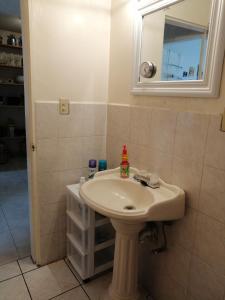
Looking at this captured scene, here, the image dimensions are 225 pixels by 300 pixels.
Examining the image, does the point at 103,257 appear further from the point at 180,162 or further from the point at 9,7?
the point at 9,7

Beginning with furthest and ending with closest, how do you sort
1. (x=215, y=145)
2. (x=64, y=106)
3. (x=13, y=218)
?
(x=13, y=218)
(x=64, y=106)
(x=215, y=145)

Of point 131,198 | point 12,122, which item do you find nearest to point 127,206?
point 131,198

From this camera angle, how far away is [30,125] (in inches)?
57.5

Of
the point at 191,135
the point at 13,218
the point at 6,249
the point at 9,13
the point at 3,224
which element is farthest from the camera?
the point at 9,13

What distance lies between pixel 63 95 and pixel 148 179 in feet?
2.58

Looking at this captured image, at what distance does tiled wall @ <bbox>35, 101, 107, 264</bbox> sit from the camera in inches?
59.4

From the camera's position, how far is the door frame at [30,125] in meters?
1.33

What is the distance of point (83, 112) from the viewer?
161cm

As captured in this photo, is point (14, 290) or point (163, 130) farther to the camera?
point (14, 290)

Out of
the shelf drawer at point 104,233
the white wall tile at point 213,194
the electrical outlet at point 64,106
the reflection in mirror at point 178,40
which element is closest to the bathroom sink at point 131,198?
the white wall tile at point 213,194

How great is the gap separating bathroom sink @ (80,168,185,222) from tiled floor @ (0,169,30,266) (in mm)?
964

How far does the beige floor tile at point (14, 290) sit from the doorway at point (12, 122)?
0.78 m

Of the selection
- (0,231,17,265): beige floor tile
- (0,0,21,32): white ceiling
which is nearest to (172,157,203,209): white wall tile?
(0,231,17,265): beige floor tile

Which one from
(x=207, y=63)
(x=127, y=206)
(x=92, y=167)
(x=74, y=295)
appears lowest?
(x=74, y=295)
